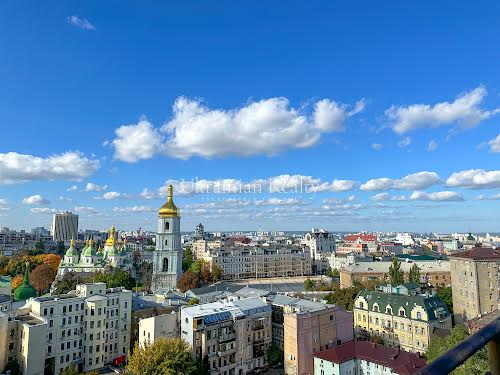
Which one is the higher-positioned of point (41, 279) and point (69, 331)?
point (41, 279)

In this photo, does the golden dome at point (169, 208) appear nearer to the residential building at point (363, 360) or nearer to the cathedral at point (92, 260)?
the cathedral at point (92, 260)

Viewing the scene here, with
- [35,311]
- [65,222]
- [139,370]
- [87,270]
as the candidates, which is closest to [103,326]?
A: [35,311]

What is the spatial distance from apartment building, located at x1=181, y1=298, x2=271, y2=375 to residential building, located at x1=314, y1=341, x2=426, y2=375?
539 cm

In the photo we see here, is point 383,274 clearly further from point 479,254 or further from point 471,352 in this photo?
point 471,352

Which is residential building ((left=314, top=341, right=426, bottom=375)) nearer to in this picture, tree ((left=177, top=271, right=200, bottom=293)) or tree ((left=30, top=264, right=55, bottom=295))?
tree ((left=177, top=271, right=200, bottom=293))

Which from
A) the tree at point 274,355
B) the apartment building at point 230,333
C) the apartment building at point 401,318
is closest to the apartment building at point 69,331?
the apartment building at point 230,333

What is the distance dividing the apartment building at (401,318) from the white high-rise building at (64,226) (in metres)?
138

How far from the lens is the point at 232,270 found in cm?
7950

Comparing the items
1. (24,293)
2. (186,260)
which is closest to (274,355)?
(24,293)

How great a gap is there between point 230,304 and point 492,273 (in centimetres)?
2686

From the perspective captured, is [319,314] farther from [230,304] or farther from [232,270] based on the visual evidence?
[232,270]

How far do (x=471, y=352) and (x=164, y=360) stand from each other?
1010 inches

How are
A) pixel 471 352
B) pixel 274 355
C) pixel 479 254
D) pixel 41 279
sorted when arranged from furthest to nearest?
pixel 41 279, pixel 479 254, pixel 274 355, pixel 471 352

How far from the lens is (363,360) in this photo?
2800cm
